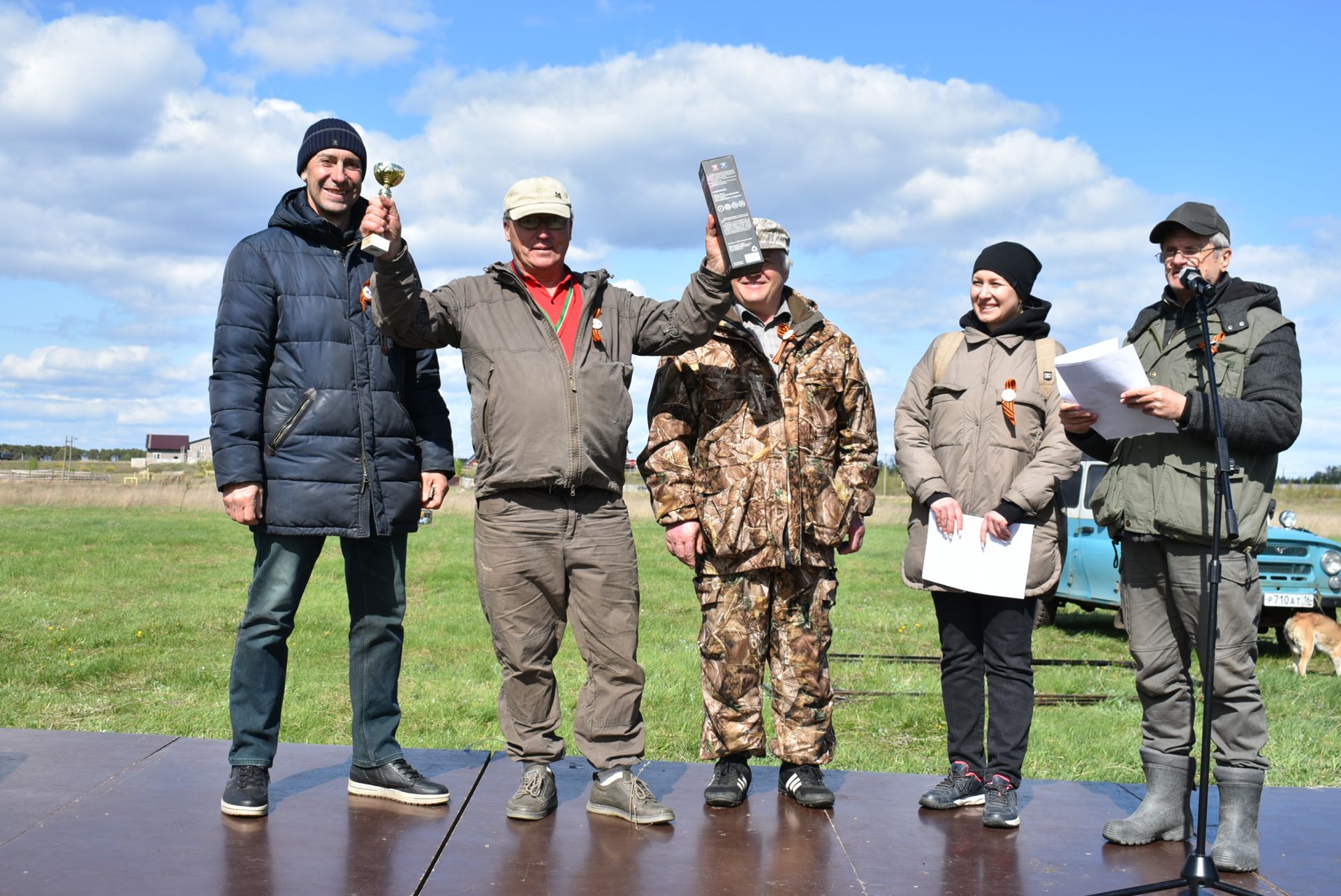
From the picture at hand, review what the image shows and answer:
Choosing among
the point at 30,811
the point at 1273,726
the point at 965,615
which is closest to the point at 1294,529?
the point at 1273,726

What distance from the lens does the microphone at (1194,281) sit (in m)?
3.67

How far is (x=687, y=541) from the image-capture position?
4309mm

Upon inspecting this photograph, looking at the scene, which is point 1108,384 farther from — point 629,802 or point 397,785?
point 397,785

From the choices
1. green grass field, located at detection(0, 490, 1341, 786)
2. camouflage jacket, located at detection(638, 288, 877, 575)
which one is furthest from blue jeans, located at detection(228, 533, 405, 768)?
green grass field, located at detection(0, 490, 1341, 786)

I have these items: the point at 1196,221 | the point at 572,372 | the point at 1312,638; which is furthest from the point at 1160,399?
the point at 1312,638

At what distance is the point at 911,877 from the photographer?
3.60 m

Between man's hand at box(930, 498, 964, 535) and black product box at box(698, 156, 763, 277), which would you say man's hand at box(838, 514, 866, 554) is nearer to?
man's hand at box(930, 498, 964, 535)

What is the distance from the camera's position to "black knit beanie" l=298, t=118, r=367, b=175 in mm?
4195

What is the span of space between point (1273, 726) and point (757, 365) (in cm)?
545

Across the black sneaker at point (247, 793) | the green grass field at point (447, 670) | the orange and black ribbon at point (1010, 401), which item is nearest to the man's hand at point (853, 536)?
the orange and black ribbon at point (1010, 401)

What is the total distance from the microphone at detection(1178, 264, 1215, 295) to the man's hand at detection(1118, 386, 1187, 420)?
1.06ft

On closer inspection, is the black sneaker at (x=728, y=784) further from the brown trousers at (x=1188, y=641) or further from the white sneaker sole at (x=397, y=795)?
the brown trousers at (x=1188, y=641)

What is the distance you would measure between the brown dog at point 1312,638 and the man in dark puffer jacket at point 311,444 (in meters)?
8.54

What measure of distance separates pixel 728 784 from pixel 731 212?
2.09 m
